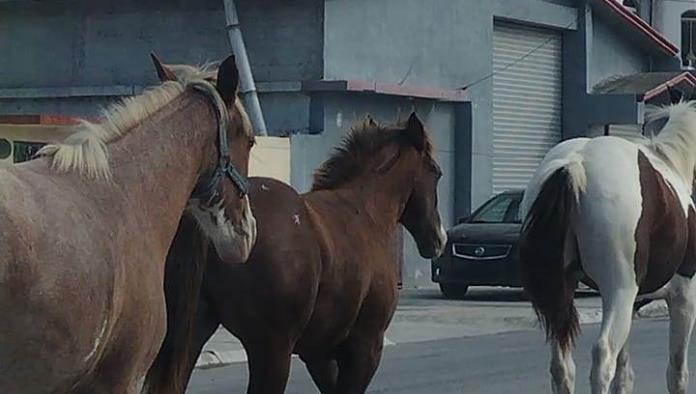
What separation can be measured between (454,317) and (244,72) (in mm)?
5609

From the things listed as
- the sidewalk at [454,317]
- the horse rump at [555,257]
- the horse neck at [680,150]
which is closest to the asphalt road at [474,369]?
the sidewalk at [454,317]

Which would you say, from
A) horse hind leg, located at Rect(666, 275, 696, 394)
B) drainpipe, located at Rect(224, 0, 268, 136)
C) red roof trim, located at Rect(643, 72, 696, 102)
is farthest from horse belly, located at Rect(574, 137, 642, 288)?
red roof trim, located at Rect(643, 72, 696, 102)

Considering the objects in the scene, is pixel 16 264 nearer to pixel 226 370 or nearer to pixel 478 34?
pixel 226 370

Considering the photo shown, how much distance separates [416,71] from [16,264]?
22.3 meters

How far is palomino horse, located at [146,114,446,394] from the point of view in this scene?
7.62 metres

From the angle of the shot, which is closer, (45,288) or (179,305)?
(45,288)

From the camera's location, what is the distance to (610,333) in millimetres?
8461

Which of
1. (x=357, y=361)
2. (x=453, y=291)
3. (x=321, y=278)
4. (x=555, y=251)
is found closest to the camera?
(x=321, y=278)

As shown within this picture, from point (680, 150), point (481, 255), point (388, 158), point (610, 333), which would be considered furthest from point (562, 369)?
point (481, 255)

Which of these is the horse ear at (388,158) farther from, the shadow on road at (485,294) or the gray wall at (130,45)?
the gray wall at (130,45)

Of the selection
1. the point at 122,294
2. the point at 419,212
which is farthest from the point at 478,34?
the point at 122,294

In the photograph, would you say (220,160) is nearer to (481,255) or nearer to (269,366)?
(269,366)

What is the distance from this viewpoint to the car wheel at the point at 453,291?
2411 cm

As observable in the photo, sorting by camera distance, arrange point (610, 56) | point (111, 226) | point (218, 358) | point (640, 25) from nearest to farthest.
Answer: point (111, 226) → point (218, 358) → point (640, 25) → point (610, 56)
